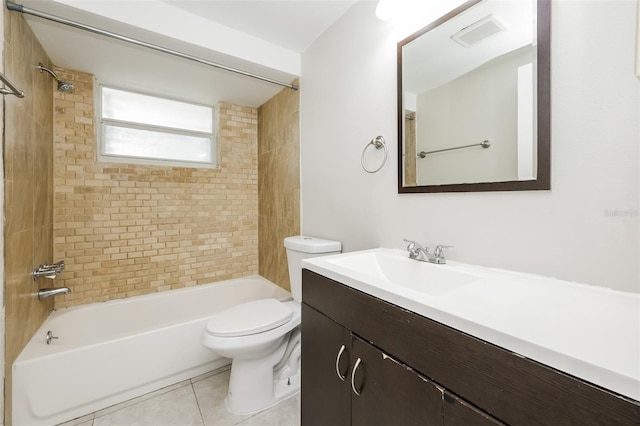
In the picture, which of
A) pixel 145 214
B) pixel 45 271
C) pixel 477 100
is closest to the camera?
pixel 477 100

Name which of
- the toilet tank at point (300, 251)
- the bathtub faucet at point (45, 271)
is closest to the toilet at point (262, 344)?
the toilet tank at point (300, 251)

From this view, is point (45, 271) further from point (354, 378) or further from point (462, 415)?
point (462, 415)

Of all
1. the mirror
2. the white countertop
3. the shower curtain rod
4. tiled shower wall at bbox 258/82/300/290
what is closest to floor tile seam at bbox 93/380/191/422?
tiled shower wall at bbox 258/82/300/290

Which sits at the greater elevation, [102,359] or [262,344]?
[262,344]

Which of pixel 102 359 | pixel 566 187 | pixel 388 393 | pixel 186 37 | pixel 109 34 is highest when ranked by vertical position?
pixel 186 37

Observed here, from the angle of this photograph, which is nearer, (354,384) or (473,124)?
(354,384)

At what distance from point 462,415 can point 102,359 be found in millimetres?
1875

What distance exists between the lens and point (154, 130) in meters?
2.40

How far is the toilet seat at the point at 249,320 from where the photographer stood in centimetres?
144

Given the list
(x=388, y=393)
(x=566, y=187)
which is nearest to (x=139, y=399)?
(x=388, y=393)

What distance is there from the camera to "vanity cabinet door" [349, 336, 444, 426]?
665mm

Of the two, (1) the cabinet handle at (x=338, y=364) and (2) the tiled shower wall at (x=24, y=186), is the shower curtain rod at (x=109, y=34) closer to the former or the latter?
(2) the tiled shower wall at (x=24, y=186)

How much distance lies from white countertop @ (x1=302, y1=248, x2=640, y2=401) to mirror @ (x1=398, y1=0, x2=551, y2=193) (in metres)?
0.34

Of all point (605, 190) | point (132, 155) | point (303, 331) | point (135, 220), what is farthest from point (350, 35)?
point (135, 220)
